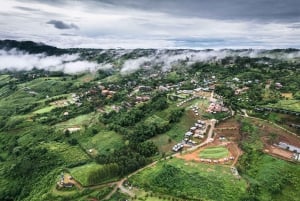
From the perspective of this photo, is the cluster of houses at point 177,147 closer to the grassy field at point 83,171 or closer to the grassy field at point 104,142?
the grassy field at point 104,142

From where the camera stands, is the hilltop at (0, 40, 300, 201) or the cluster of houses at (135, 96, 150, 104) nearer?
the hilltop at (0, 40, 300, 201)

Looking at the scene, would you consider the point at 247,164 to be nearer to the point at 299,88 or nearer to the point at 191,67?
the point at 299,88

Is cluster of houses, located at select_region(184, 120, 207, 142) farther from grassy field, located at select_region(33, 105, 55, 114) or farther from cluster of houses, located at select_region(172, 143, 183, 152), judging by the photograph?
grassy field, located at select_region(33, 105, 55, 114)

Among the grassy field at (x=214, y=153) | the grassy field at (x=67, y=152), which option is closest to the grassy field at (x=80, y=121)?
the grassy field at (x=67, y=152)

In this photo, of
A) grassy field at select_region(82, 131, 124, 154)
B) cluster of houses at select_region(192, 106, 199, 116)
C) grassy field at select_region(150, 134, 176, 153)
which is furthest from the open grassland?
grassy field at select_region(82, 131, 124, 154)

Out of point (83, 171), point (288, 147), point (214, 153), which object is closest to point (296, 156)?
point (288, 147)

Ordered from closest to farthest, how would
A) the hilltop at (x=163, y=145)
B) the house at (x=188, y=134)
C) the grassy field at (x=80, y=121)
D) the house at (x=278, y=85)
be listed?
the hilltop at (x=163, y=145)
the house at (x=188, y=134)
the grassy field at (x=80, y=121)
the house at (x=278, y=85)
